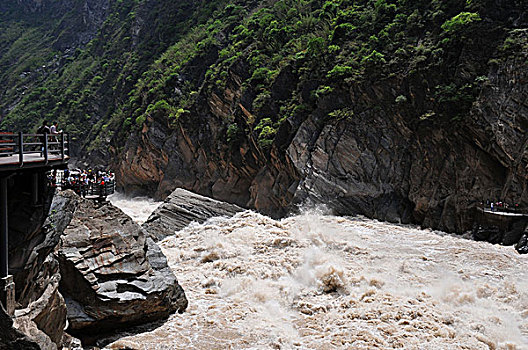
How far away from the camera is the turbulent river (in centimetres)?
1417

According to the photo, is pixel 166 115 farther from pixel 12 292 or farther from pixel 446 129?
pixel 12 292

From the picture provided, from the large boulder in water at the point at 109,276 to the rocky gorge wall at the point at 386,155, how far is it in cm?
1497

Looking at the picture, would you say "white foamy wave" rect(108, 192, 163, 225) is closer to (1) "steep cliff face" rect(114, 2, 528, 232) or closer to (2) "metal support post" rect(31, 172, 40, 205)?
(1) "steep cliff face" rect(114, 2, 528, 232)

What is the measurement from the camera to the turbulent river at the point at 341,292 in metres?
14.2

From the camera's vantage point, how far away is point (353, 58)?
107 feet

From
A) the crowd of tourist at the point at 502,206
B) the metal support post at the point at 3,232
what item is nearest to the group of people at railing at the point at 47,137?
the metal support post at the point at 3,232

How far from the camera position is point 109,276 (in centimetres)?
1535

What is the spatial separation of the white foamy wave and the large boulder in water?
1836 cm

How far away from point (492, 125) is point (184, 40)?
1545 inches

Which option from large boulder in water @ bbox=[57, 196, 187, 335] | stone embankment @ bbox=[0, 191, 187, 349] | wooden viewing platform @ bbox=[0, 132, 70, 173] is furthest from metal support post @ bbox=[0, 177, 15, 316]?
large boulder in water @ bbox=[57, 196, 187, 335]

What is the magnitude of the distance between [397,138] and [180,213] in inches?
608

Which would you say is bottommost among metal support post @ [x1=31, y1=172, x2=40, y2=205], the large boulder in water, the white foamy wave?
the white foamy wave

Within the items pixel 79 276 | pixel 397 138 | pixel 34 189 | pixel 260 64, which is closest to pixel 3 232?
pixel 34 189

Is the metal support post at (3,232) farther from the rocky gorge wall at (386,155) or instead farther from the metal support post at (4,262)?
the rocky gorge wall at (386,155)
